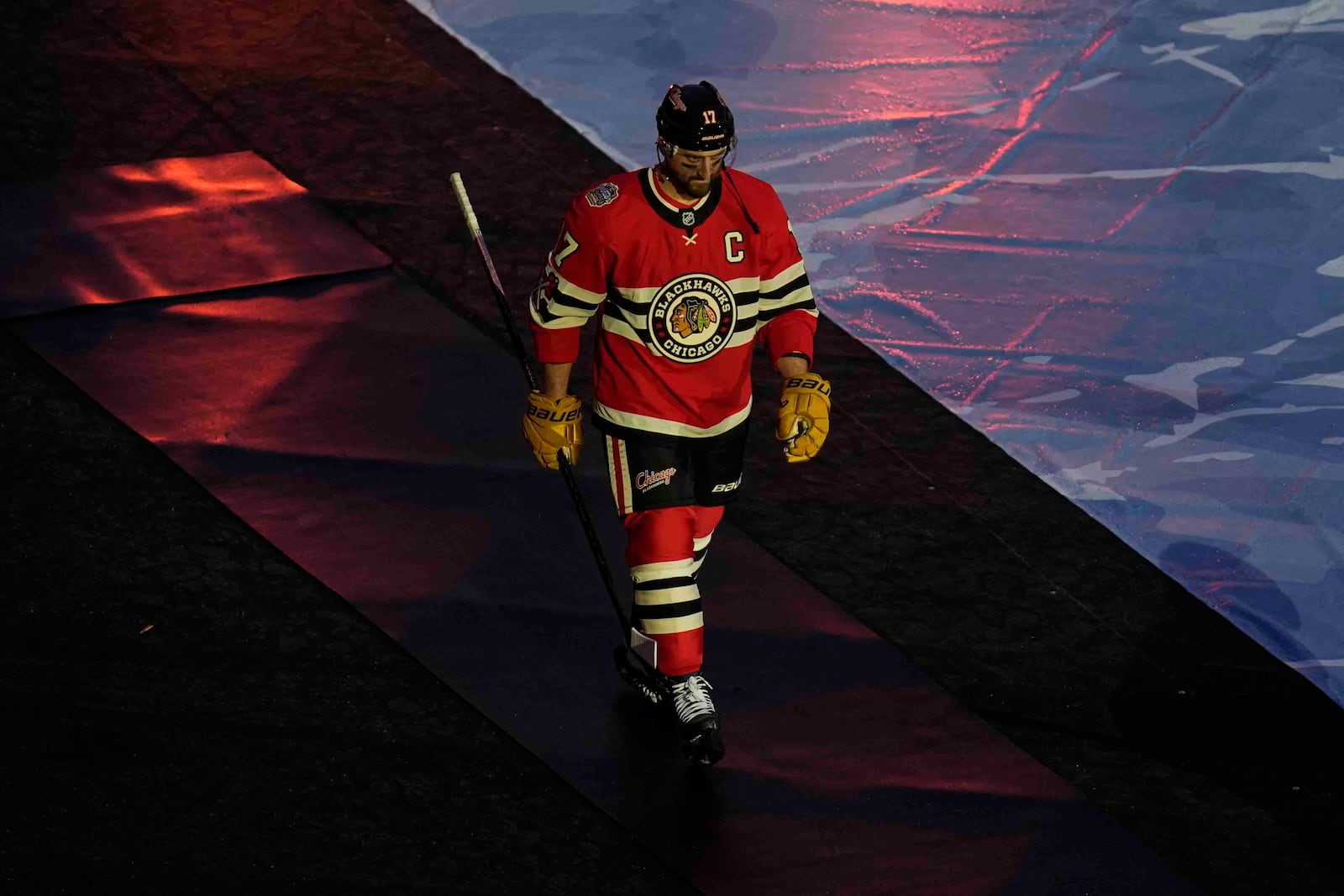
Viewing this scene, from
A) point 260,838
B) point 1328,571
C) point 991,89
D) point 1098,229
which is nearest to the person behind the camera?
point 260,838

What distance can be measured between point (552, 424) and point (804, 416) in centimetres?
68

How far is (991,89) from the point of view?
28.4ft

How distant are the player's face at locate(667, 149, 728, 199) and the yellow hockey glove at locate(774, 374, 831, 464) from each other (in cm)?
60

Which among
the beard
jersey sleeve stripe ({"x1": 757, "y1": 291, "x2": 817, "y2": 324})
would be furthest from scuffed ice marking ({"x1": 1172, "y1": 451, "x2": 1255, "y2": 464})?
the beard

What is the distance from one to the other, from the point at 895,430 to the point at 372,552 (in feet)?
6.66

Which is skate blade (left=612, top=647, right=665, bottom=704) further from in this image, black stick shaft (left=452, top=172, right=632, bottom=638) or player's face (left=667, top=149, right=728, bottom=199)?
player's face (left=667, top=149, right=728, bottom=199)

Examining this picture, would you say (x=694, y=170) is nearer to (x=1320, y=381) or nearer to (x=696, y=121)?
(x=696, y=121)

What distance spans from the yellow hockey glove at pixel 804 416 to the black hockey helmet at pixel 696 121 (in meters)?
0.70

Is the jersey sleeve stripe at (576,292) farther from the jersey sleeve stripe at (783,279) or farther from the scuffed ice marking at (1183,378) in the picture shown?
the scuffed ice marking at (1183,378)

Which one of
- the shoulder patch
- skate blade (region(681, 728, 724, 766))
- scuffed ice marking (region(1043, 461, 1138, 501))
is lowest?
skate blade (region(681, 728, 724, 766))

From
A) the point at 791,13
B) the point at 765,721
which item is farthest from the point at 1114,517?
the point at 791,13

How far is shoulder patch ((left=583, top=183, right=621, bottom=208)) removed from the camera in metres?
4.66

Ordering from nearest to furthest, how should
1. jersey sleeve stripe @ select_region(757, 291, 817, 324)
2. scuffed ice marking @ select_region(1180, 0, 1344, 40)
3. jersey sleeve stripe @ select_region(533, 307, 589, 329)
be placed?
jersey sleeve stripe @ select_region(533, 307, 589, 329) → jersey sleeve stripe @ select_region(757, 291, 817, 324) → scuffed ice marking @ select_region(1180, 0, 1344, 40)

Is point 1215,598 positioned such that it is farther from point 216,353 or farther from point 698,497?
point 216,353
